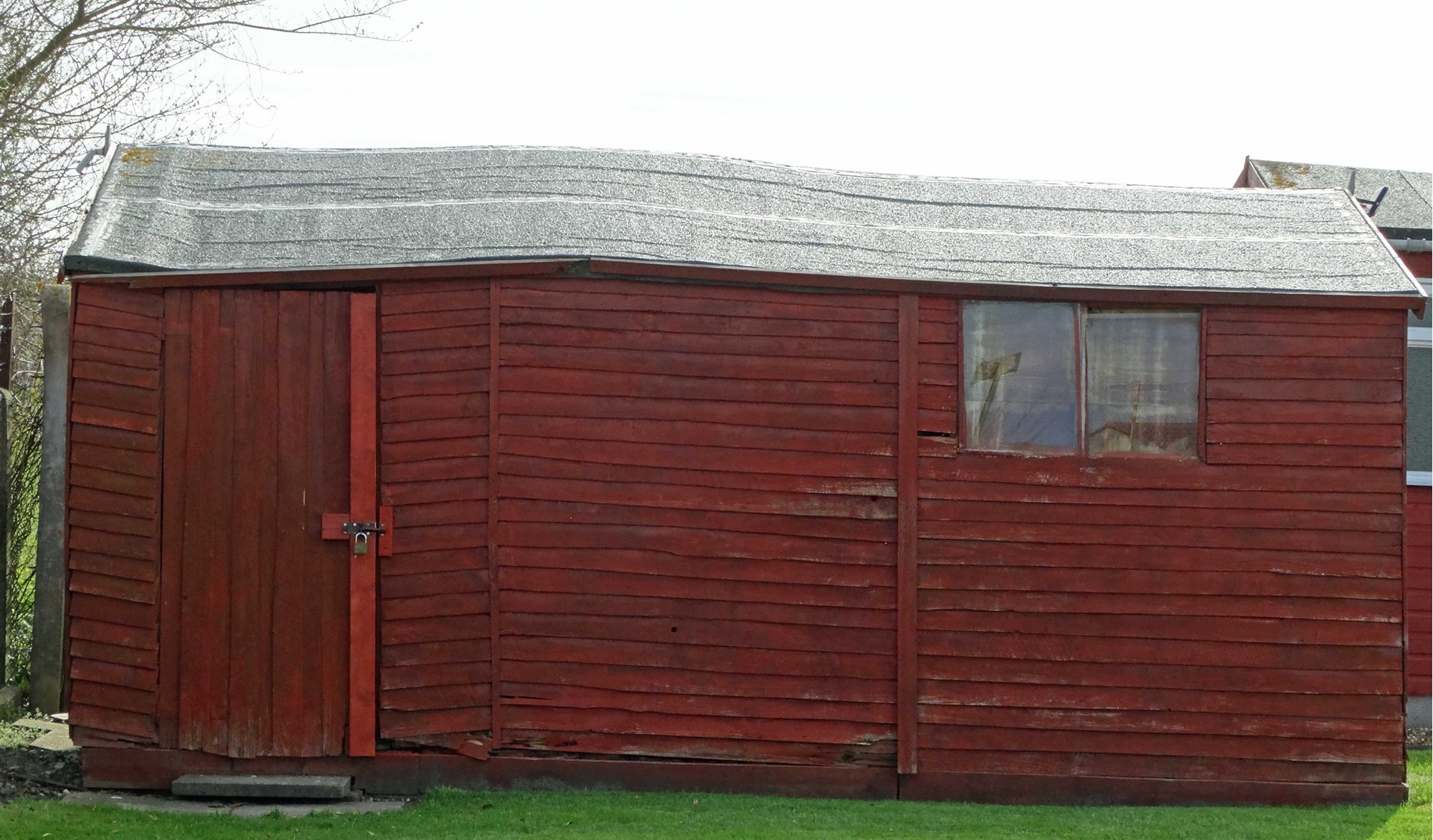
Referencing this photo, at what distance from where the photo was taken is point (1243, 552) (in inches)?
295

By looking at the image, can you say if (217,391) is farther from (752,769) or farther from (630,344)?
(752,769)

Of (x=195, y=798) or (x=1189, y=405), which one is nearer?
(x=195, y=798)

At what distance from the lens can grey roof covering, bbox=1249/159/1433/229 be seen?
11344 mm

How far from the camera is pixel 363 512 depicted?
282 inches

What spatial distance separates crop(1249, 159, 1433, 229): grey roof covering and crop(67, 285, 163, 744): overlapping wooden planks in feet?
31.1

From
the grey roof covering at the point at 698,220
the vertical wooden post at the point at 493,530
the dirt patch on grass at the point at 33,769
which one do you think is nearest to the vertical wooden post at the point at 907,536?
the grey roof covering at the point at 698,220

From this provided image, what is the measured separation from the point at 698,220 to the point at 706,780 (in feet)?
10.9

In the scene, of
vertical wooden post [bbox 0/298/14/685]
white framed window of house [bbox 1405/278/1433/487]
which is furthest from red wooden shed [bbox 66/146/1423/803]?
white framed window of house [bbox 1405/278/1433/487]

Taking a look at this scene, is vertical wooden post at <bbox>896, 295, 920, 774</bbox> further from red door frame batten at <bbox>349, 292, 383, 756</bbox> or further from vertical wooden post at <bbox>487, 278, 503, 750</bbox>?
red door frame batten at <bbox>349, 292, 383, 756</bbox>

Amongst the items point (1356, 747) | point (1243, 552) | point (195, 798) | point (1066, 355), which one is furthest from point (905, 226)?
point (195, 798)

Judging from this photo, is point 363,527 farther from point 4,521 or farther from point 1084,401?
point 1084,401

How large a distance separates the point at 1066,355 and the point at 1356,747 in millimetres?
2882

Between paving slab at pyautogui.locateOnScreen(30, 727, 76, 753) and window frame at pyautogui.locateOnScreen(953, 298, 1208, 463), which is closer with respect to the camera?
window frame at pyautogui.locateOnScreen(953, 298, 1208, 463)

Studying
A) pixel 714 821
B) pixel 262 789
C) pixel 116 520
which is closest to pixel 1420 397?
pixel 714 821
